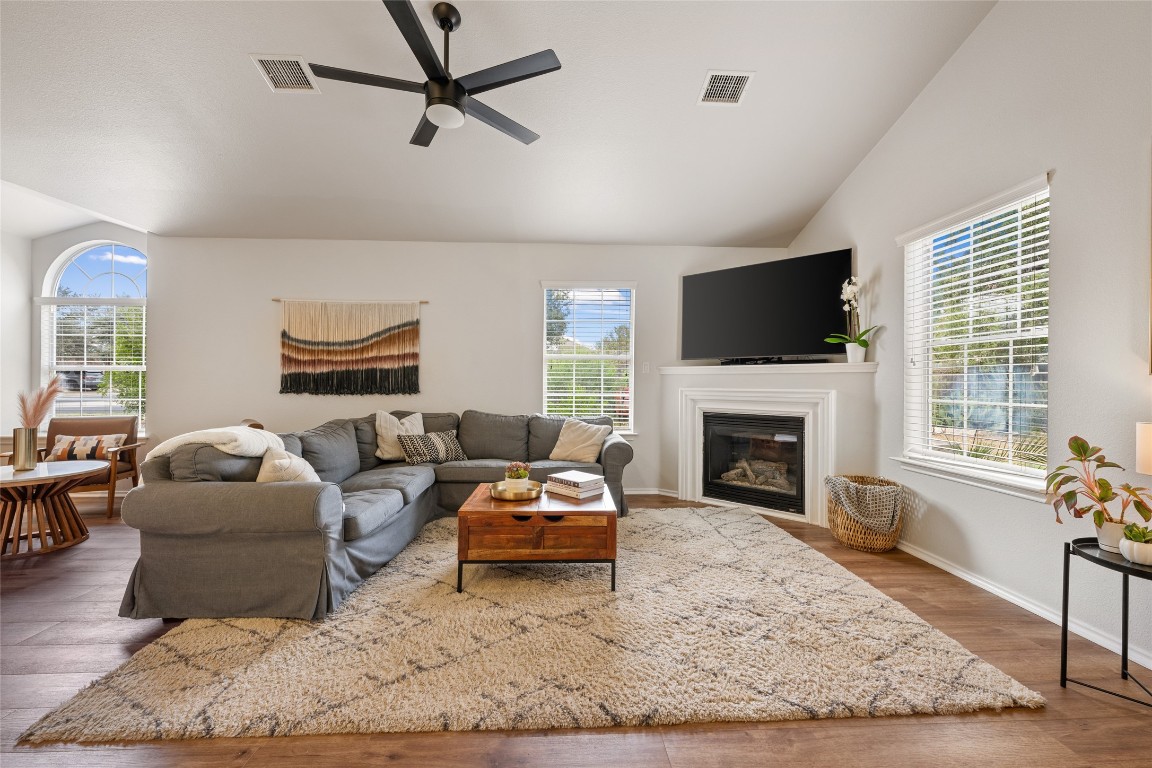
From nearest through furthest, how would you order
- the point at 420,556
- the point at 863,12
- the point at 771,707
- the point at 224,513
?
the point at 771,707 → the point at 224,513 → the point at 863,12 → the point at 420,556

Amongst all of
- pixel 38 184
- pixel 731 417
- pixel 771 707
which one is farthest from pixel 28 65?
pixel 731 417

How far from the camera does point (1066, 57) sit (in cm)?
229

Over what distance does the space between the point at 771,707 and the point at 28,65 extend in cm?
520

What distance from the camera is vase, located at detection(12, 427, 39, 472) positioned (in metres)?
3.08

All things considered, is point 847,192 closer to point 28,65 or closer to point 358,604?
point 358,604

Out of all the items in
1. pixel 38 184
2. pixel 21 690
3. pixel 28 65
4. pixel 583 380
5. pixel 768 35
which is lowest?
pixel 21 690

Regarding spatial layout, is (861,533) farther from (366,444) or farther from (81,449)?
(81,449)

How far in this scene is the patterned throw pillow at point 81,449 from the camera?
4016 mm

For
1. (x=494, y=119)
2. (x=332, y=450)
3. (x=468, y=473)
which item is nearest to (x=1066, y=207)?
(x=494, y=119)

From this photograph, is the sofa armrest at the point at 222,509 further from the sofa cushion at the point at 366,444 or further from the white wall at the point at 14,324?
the white wall at the point at 14,324

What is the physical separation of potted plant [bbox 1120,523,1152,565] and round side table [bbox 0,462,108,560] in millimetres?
5393

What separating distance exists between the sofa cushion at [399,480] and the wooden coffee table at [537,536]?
2.74 feet

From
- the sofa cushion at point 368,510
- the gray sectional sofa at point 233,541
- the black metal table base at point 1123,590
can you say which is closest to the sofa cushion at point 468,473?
the sofa cushion at point 368,510

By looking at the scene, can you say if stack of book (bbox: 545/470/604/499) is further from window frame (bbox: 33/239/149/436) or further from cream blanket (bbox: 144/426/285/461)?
window frame (bbox: 33/239/149/436)
